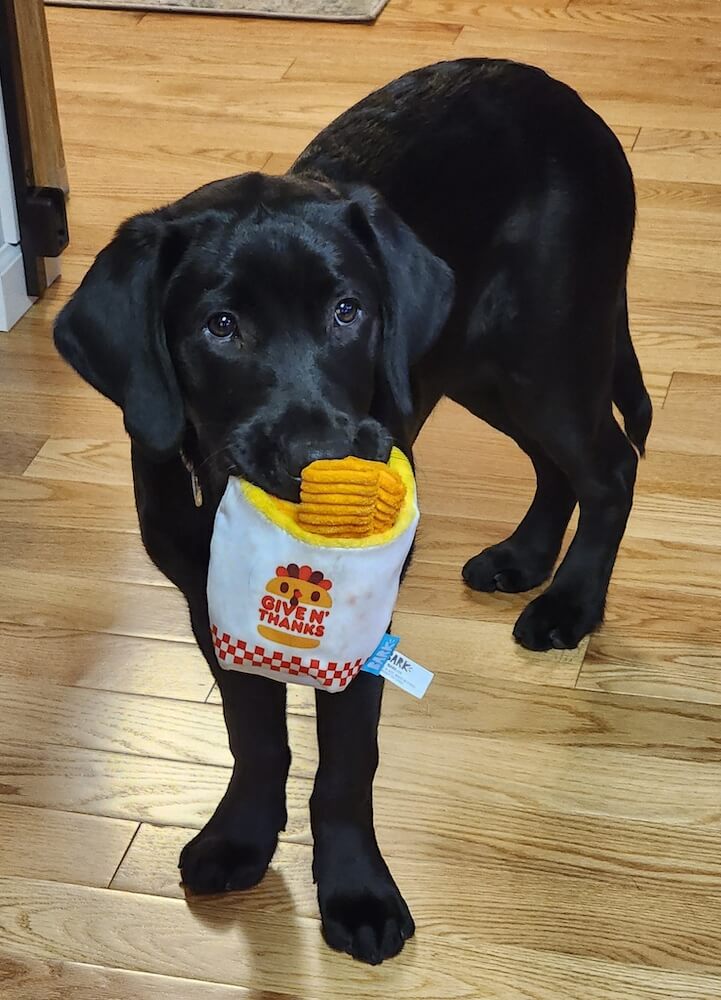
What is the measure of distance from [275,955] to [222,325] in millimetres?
750

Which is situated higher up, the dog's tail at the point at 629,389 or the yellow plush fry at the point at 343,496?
the yellow plush fry at the point at 343,496

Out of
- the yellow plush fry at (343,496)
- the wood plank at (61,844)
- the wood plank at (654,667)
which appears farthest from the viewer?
the wood plank at (654,667)

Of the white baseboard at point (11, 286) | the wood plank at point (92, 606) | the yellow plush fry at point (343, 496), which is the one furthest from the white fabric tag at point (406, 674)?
the white baseboard at point (11, 286)

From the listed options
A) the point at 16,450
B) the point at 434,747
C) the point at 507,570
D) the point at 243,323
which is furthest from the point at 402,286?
the point at 16,450

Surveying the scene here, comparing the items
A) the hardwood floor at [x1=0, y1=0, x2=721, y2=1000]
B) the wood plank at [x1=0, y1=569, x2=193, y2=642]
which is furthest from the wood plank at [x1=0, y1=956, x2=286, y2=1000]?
the wood plank at [x1=0, y1=569, x2=193, y2=642]

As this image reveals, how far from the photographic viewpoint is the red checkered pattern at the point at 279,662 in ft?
4.66

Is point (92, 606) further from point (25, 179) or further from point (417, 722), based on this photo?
point (25, 179)

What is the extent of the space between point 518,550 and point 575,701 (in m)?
0.31

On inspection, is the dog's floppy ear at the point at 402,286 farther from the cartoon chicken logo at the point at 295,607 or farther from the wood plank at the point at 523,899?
the wood plank at the point at 523,899

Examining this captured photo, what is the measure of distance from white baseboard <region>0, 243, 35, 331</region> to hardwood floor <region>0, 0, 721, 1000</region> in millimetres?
42

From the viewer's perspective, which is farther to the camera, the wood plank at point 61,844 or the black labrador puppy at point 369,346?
the wood plank at point 61,844

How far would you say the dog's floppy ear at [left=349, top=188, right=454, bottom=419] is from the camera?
1553 mm

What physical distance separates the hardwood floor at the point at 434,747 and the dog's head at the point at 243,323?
0.60 meters

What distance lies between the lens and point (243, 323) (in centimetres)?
145
